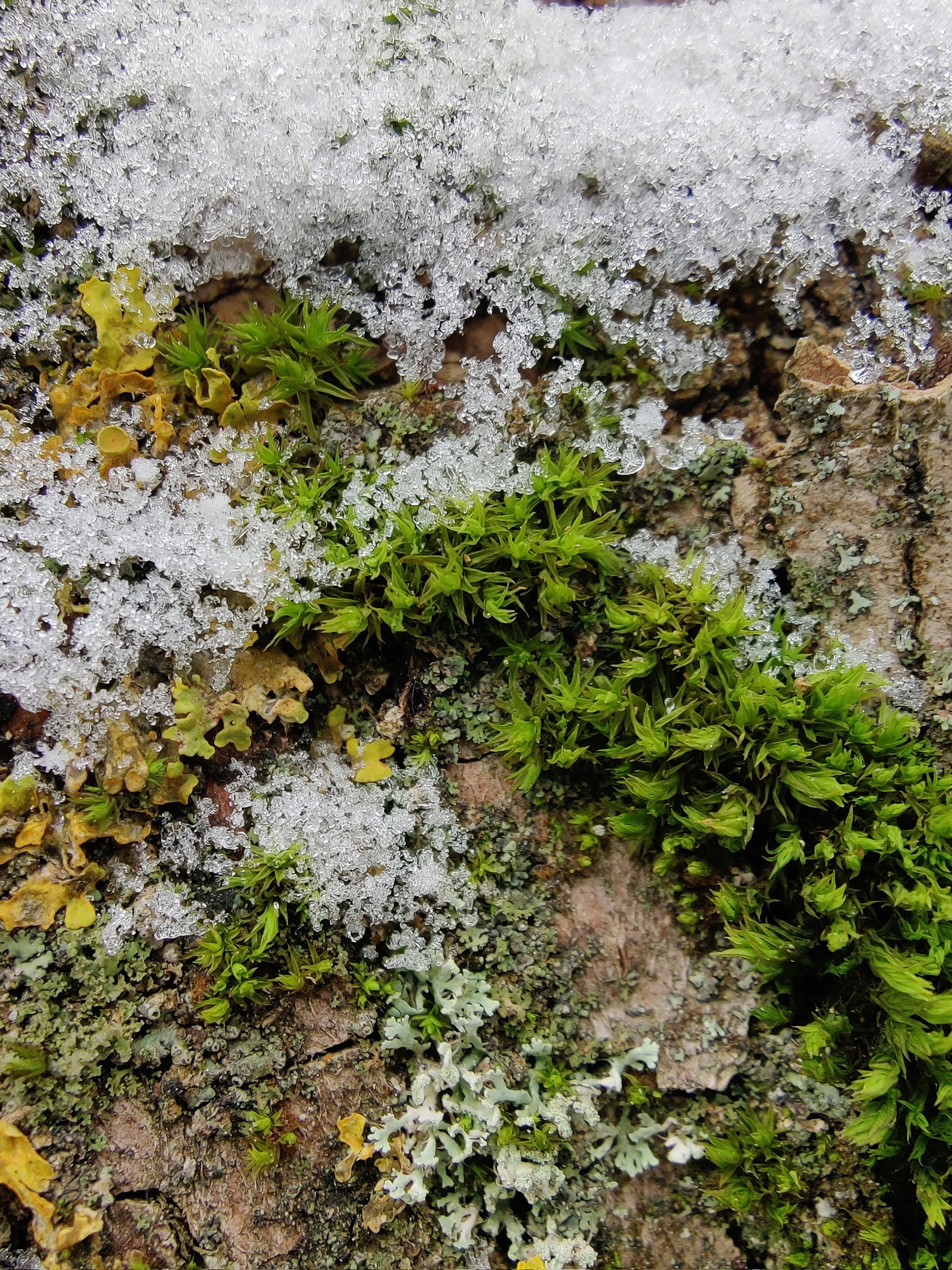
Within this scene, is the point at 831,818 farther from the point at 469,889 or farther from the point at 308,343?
the point at 308,343

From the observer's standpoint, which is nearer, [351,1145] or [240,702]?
[351,1145]

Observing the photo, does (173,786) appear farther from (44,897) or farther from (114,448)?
(114,448)

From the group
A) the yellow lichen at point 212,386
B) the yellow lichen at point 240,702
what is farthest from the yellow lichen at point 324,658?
the yellow lichen at point 212,386

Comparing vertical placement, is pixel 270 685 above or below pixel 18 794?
above

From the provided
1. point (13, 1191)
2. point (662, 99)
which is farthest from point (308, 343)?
point (13, 1191)

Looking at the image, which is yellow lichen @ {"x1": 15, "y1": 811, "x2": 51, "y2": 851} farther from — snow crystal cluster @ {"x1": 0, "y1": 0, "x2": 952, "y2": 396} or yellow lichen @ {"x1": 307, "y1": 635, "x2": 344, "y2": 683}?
snow crystal cluster @ {"x1": 0, "y1": 0, "x2": 952, "y2": 396}

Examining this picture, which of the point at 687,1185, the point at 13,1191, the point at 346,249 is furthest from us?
the point at 346,249

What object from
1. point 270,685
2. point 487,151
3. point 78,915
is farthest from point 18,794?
point 487,151

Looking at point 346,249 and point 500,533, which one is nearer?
point 500,533
